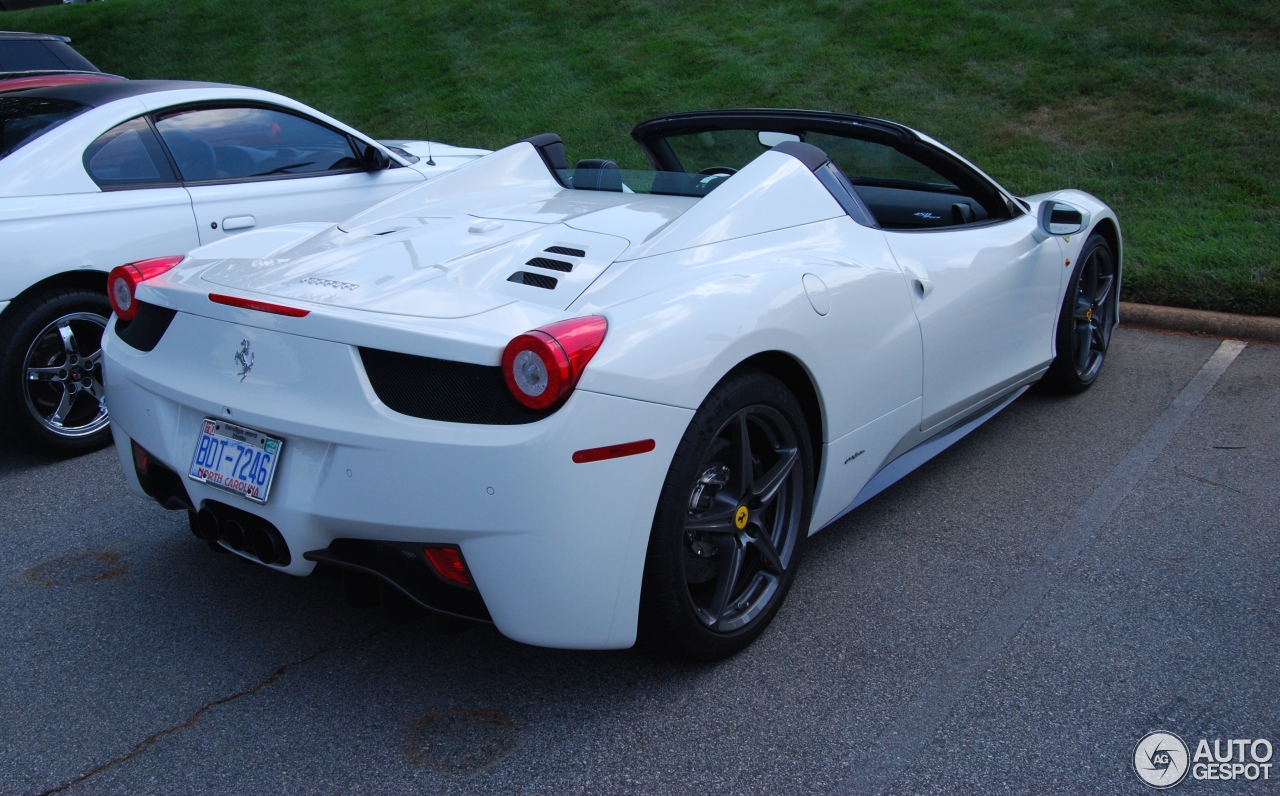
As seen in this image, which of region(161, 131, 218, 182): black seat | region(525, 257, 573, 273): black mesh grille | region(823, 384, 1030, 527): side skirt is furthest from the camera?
region(161, 131, 218, 182): black seat

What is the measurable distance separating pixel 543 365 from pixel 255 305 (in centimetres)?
85

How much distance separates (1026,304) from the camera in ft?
13.3

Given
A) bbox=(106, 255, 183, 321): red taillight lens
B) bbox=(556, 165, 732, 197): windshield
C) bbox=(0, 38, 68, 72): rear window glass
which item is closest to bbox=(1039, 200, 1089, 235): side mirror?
bbox=(556, 165, 732, 197): windshield

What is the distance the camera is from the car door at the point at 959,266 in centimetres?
339

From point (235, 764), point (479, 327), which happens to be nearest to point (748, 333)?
point (479, 327)

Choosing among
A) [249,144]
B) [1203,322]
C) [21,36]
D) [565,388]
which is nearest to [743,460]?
[565,388]

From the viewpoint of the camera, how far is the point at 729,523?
2.69m

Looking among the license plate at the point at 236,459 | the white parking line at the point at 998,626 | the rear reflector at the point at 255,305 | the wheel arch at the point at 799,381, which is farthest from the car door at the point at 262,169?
the white parking line at the point at 998,626

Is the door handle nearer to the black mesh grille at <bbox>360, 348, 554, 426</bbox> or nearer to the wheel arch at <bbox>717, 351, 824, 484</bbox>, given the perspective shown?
the black mesh grille at <bbox>360, 348, 554, 426</bbox>

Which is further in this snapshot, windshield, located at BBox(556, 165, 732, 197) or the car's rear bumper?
windshield, located at BBox(556, 165, 732, 197)

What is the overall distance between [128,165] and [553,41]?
27.0 feet

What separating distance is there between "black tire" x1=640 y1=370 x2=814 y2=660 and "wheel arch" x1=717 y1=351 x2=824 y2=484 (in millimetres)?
52

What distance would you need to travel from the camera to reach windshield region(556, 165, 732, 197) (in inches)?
140

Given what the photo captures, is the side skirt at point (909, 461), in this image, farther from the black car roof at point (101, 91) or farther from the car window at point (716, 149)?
the black car roof at point (101, 91)
